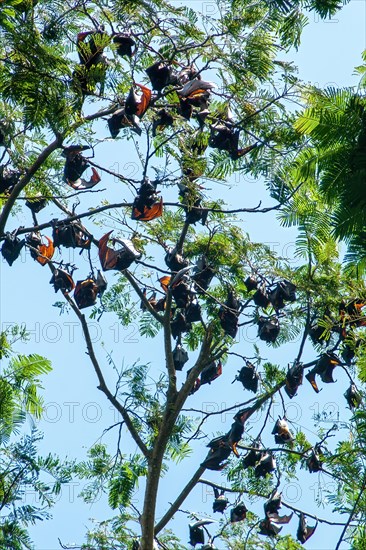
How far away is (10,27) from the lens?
445cm

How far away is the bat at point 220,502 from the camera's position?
A: 7.84m

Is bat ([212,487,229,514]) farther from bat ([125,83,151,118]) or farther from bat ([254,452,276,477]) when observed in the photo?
bat ([125,83,151,118])

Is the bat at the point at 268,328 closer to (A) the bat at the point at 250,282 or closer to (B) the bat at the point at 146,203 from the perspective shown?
(A) the bat at the point at 250,282

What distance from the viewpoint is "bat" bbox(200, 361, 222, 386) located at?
795 centimetres

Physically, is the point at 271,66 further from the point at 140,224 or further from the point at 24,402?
the point at 24,402

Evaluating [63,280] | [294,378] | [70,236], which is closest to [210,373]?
[294,378]

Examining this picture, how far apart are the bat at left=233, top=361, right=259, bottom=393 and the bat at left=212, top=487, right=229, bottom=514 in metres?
Result: 1.04

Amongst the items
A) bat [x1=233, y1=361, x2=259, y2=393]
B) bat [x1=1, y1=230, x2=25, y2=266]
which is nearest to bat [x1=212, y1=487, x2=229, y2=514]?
bat [x1=233, y1=361, x2=259, y2=393]

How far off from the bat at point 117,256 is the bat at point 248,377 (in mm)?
1736

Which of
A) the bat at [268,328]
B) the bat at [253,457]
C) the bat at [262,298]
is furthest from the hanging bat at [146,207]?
the bat at [253,457]

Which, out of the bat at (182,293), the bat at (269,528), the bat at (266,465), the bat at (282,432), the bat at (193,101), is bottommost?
the bat at (269,528)

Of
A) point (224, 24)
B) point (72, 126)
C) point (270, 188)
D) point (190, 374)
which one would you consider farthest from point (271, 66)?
point (190, 374)

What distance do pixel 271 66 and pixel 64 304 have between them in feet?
10.8

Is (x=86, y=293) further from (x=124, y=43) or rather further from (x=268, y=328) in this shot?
(x=124, y=43)
